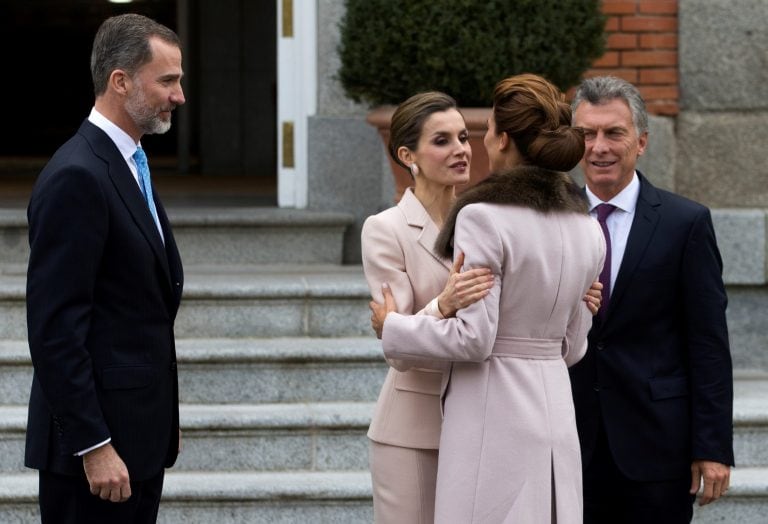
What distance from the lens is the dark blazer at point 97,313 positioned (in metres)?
3.22

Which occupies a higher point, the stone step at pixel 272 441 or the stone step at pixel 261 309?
the stone step at pixel 261 309

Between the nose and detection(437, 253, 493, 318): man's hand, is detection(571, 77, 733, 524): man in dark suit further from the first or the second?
detection(437, 253, 493, 318): man's hand

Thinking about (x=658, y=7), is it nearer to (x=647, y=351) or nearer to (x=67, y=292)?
(x=647, y=351)

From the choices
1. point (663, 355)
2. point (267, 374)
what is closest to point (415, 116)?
point (663, 355)

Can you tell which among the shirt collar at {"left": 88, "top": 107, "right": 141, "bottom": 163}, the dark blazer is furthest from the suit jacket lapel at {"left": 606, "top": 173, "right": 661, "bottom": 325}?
the shirt collar at {"left": 88, "top": 107, "right": 141, "bottom": 163}

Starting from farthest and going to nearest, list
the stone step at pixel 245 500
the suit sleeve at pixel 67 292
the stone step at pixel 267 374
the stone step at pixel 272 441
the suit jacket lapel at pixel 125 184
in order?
the stone step at pixel 267 374 → the stone step at pixel 272 441 → the stone step at pixel 245 500 → the suit jacket lapel at pixel 125 184 → the suit sleeve at pixel 67 292

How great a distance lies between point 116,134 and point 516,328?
1.07 metres

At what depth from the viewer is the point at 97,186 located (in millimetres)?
3264

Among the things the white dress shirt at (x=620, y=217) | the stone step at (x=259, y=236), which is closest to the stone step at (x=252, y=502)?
the stone step at (x=259, y=236)

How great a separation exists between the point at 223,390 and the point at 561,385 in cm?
260

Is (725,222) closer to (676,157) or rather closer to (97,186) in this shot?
(676,157)

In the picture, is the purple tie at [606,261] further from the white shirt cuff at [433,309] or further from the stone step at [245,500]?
the stone step at [245,500]

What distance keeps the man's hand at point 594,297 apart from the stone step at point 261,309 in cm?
261

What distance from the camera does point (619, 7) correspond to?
675 cm
